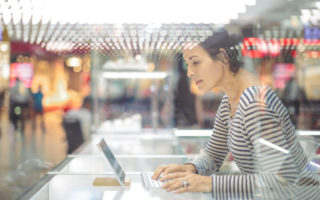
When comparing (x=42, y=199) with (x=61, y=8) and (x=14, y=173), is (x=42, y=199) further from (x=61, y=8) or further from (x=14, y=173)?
(x=14, y=173)

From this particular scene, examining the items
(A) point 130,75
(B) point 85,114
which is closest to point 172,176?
(A) point 130,75

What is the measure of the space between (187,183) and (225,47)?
48cm

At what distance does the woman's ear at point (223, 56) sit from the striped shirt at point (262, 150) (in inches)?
5.4

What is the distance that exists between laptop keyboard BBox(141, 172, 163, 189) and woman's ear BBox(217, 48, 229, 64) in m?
0.50

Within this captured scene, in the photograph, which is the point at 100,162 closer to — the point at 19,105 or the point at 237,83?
the point at 237,83

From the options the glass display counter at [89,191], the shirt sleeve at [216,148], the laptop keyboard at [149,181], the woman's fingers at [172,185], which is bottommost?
the glass display counter at [89,191]

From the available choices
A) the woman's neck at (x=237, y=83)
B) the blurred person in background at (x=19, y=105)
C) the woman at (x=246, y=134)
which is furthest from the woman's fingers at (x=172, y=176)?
the blurred person in background at (x=19, y=105)

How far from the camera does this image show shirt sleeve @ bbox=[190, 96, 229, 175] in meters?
1.18

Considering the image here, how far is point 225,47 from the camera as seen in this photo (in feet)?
3.50

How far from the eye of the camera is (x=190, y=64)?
1103mm

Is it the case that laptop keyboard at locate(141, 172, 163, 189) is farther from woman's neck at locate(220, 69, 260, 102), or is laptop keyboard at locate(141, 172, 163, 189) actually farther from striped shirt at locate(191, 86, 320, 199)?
woman's neck at locate(220, 69, 260, 102)

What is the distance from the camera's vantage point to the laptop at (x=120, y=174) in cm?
114

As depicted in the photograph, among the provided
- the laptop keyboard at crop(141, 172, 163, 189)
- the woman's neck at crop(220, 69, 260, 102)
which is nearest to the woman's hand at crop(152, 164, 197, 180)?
the laptop keyboard at crop(141, 172, 163, 189)

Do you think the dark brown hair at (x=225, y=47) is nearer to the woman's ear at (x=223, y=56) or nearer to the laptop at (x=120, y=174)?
the woman's ear at (x=223, y=56)
